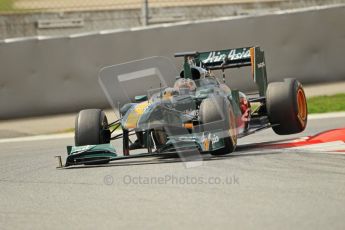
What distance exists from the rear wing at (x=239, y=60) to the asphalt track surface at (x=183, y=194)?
58.2 inches

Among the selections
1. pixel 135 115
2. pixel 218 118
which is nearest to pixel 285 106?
pixel 218 118

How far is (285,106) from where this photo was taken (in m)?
9.80

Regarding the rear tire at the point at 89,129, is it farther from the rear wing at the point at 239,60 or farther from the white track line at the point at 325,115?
the white track line at the point at 325,115

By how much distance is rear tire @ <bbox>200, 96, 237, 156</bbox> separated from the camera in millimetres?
8594

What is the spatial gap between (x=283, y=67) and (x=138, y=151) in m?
5.39

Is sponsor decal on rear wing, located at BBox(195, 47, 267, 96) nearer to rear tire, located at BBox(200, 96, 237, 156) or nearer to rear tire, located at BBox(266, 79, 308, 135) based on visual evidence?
rear tire, located at BBox(266, 79, 308, 135)

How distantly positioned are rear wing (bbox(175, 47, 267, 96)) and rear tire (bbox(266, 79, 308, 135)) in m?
0.85

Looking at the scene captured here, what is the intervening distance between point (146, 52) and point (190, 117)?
603 cm

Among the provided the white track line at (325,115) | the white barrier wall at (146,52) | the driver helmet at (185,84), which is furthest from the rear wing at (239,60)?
the white barrier wall at (146,52)

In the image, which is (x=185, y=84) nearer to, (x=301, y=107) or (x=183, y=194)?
(x=301, y=107)

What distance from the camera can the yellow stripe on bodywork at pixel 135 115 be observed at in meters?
8.93

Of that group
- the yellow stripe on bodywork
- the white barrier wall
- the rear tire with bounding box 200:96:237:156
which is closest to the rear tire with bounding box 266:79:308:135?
the rear tire with bounding box 200:96:237:156

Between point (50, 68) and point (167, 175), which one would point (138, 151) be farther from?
point (50, 68)

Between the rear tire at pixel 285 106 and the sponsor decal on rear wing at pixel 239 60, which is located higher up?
the sponsor decal on rear wing at pixel 239 60
